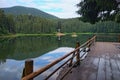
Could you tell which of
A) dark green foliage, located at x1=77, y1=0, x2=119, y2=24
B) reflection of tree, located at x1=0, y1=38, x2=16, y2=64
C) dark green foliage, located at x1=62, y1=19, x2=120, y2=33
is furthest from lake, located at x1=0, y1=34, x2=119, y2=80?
dark green foliage, located at x1=62, y1=19, x2=120, y2=33

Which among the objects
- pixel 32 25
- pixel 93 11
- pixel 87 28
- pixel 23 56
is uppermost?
pixel 32 25

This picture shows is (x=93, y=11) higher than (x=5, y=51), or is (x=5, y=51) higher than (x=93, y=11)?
(x=93, y=11)

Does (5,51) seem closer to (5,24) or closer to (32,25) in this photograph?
(5,24)

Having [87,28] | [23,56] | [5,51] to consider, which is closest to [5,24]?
[5,51]

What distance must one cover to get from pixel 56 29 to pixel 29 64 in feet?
426

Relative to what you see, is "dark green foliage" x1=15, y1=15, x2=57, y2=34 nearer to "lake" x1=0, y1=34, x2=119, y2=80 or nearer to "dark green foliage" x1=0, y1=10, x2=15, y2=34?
"dark green foliage" x1=0, y1=10, x2=15, y2=34

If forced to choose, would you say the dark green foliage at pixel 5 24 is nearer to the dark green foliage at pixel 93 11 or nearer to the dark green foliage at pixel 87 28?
the dark green foliage at pixel 87 28

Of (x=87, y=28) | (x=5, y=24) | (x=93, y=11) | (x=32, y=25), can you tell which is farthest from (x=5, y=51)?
(x=87, y=28)

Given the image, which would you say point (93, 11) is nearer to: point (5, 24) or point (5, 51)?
point (5, 51)

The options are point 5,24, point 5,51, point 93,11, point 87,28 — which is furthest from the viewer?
point 87,28

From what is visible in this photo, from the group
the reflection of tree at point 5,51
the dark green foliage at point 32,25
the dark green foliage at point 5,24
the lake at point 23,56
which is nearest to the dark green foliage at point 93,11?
the lake at point 23,56

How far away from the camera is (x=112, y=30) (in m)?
120

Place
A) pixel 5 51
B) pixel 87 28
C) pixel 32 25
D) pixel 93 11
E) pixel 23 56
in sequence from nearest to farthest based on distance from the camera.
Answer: pixel 93 11
pixel 23 56
pixel 5 51
pixel 32 25
pixel 87 28

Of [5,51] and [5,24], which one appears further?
[5,24]
